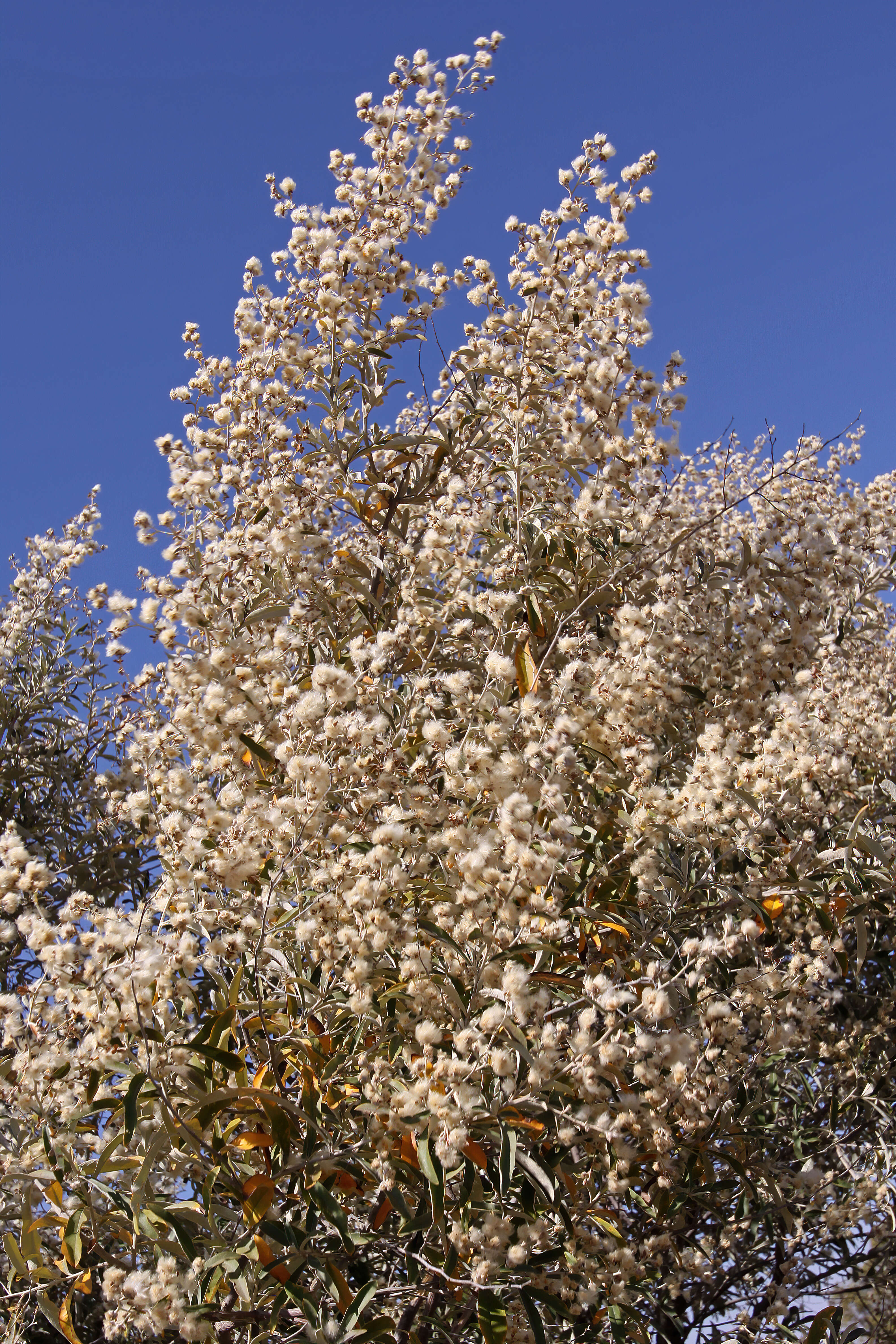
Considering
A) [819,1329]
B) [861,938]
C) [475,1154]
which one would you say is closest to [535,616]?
[861,938]

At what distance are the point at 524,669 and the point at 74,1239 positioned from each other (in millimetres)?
1795

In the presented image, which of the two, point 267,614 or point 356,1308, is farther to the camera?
point 267,614

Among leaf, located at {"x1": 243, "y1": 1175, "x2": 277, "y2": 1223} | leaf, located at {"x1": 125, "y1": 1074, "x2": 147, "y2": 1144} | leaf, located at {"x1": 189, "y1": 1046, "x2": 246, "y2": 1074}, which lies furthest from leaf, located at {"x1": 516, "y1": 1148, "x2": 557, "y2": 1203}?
leaf, located at {"x1": 125, "y1": 1074, "x2": 147, "y2": 1144}

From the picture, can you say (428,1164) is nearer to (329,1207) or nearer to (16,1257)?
(329,1207)

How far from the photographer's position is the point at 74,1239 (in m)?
2.24

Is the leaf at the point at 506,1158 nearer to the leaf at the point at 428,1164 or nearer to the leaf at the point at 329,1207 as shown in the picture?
the leaf at the point at 428,1164

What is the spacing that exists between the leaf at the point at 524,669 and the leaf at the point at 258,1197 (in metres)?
1.38

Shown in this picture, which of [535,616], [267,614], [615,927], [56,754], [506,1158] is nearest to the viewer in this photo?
[506,1158]

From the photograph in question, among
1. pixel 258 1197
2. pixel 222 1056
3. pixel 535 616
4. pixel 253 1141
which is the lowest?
pixel 258 1197

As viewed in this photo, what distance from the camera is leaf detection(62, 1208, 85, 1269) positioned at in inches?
87.4

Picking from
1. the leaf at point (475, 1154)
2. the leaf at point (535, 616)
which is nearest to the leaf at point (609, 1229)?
the leaf at point (475, 1154)

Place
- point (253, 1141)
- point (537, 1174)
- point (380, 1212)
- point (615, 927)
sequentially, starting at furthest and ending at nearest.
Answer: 1. point (615, 927)
2. point (380, 1212)
3. point (253, 1141)
4. point (537, 1174)

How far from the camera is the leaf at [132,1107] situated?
215 cm

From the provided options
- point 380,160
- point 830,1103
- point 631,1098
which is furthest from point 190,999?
point 380,160
